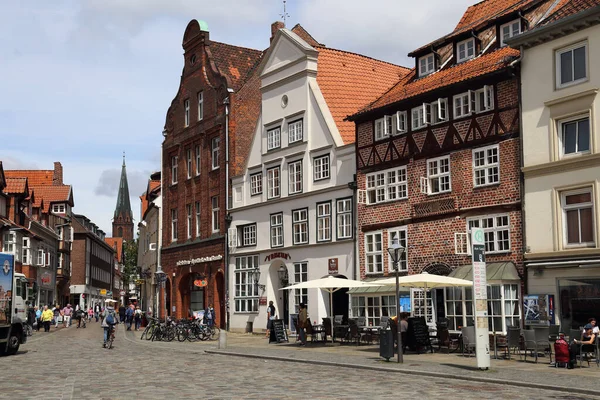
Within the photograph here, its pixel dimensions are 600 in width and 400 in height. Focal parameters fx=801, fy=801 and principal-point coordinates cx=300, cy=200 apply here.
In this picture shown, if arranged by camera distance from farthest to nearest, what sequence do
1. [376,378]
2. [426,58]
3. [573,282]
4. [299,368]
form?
[426,58] → [573,282] → [299,368] → [376,378]

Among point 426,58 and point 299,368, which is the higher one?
point 426,58

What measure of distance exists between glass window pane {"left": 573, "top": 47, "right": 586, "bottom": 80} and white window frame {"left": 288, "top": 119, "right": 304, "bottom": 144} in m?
16.5

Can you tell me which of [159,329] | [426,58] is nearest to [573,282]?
[426,58]

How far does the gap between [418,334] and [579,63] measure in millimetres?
10226

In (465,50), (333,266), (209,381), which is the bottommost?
(209,381)

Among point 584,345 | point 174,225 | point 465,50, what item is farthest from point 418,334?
point 174,225

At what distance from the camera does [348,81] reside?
4144 centimetres

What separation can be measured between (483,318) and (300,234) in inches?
769

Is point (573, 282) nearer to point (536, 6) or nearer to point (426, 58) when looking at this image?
point (536, 6)

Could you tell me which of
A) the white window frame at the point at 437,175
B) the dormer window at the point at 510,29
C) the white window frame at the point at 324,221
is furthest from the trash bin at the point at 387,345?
the white window frame at the point at 324,221

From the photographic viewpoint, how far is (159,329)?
121ft

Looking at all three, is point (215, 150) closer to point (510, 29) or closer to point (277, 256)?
point (277, 256)

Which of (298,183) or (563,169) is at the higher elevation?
(298,183)

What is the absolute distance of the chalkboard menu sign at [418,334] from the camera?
2636 centimetres
